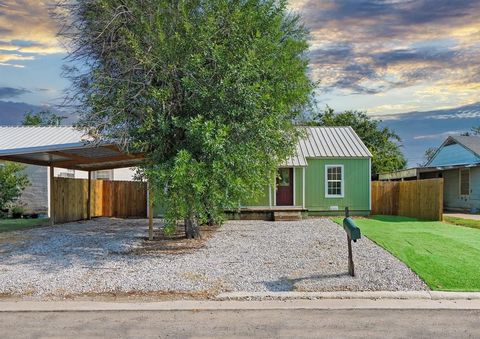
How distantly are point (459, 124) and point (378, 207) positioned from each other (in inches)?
1360

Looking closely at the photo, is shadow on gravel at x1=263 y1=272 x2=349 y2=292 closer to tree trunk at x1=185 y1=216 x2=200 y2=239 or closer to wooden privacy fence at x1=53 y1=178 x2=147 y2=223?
tree trunk at x1=185 y1=216 x2=200 y2=239

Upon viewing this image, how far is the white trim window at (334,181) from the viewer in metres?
20.9

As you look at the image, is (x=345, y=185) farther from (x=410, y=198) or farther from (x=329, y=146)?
(x=410, y=198)

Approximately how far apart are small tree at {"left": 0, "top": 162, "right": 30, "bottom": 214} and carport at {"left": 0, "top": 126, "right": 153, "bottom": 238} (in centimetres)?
111

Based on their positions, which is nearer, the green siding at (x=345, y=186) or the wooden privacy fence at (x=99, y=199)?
the wooden privacy fence at (x=99, y=199)

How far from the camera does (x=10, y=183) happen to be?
20.2m

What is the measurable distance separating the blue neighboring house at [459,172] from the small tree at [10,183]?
66.3 ft

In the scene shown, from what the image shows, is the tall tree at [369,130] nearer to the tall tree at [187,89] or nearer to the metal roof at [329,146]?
the metal roof at [329,146]

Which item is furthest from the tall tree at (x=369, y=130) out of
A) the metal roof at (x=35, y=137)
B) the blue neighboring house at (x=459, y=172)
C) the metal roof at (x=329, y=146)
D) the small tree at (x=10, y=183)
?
the small tree at (x=10, y=183)

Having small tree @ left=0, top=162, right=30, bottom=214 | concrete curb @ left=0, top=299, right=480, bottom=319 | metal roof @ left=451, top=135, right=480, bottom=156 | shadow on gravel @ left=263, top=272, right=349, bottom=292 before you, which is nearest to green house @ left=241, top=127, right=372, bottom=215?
metal roof @ left=451, top=135, right=480, bottom=156

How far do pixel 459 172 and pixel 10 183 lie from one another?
76.7 ft

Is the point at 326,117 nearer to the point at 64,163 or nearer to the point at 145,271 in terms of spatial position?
the point at 64,163

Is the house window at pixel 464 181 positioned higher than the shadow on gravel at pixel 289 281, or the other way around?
the house window at pixel 464 181

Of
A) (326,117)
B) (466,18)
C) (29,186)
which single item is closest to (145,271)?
(466,18)
